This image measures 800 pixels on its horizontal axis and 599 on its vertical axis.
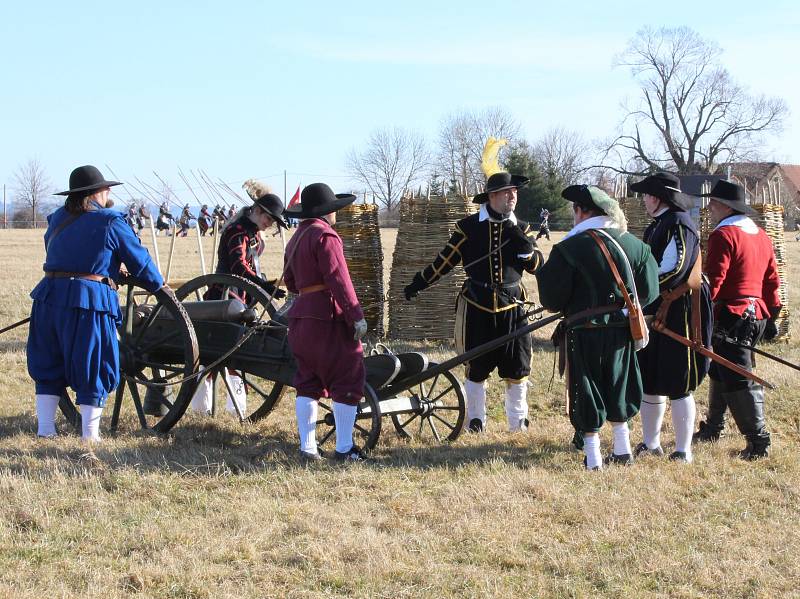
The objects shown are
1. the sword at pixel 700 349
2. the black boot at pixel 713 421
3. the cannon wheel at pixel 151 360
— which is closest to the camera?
the sword at pixel 700 349

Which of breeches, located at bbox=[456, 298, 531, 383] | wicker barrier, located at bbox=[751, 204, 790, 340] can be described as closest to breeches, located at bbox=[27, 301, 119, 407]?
breeches, located at bbox=[456, 298, 531, 383]

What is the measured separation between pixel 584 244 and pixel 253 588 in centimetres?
255

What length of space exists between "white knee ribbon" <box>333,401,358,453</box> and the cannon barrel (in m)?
1.03

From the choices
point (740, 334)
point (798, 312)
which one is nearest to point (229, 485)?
point (740, 334)

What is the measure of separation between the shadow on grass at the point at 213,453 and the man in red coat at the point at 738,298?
106 cm

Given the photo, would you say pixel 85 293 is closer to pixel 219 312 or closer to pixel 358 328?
pixel 219 312

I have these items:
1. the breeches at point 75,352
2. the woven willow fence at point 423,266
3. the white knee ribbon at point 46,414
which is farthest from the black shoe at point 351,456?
the woven willow fence at point 423,266

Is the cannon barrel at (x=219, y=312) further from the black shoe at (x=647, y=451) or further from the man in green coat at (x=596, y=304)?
the black shoe at (x=647, y=451)

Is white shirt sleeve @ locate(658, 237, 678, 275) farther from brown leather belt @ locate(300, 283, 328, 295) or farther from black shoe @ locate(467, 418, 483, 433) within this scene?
brown leather belt @ locate(300, 283, 328, 295)

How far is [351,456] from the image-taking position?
18.9 ft

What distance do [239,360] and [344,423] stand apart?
1.00 m

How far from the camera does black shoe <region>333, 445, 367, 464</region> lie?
18.8 ft

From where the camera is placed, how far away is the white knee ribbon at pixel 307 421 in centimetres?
577

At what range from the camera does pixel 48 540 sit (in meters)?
4.39
